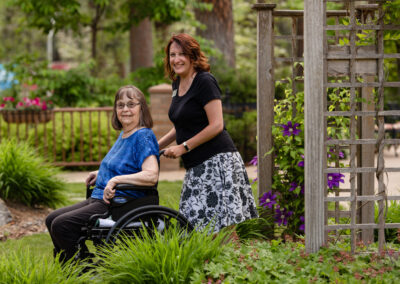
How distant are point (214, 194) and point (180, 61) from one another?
0.91m

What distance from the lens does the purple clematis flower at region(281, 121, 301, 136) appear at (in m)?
4.95

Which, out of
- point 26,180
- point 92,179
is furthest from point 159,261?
point 26,180

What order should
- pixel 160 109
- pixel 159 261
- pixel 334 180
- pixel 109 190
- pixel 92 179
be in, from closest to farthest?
1. pixel 159 261
2. pixel 109 190
3. pixel 92 179
4. pixel 334 180
5. pixel 160 109

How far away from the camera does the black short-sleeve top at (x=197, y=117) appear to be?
3.98 metres

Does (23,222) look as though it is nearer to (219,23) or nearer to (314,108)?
(314,108)

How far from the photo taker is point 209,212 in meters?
4.12

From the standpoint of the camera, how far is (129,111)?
13.4 ft

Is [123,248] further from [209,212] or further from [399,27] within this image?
[399,27]

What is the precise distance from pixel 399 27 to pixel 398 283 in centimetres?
151

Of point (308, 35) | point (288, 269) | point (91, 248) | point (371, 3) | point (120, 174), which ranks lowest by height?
point (91, 248)

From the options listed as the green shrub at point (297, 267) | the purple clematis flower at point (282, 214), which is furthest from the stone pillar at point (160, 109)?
the green shrub at point (297, 267)

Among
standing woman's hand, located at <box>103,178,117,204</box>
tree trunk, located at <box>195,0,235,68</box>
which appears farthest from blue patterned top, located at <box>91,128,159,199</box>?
tree trunk, located at <box>195,0,235,68</box>

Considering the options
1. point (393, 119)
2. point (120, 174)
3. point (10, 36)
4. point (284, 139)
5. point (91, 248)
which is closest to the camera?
point (120, 174)

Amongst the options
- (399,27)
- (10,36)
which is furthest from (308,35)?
(10,36)
